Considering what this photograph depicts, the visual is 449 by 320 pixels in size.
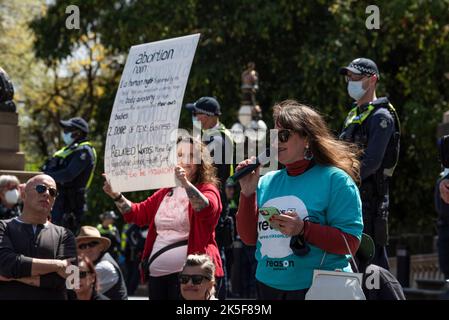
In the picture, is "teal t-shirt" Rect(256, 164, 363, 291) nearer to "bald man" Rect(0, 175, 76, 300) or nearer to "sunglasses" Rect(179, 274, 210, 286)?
"sunglasses" Rect(179, 274, 210, 286)

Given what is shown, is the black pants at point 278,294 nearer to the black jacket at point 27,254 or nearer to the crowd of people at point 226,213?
the crowd of people at point 226,213

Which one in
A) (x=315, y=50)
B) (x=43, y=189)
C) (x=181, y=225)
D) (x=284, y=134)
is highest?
(x=315, y=50)

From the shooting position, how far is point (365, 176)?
8109 mm

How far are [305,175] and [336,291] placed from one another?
2.45 ft

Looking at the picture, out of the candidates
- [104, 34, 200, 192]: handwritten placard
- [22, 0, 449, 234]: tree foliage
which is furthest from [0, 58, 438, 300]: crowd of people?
[22, 0, 449, 234]: tree foliage

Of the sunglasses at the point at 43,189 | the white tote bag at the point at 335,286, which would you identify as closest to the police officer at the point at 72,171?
the sunglasses at the point at 43,189

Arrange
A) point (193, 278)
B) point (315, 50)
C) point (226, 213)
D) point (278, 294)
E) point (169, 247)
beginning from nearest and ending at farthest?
point (278, 294) < point (193, 278) < point (169, 247) < point (226, 213) < point (315, 50)

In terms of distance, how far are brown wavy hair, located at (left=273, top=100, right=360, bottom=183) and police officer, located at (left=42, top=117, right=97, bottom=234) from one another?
19.6 feet

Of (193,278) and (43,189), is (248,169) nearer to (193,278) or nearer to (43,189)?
(193,278)

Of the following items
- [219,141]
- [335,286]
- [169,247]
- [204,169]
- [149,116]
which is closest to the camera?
[335,286]

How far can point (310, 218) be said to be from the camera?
557 cm

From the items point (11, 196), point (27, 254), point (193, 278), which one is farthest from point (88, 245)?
point (193, 278)

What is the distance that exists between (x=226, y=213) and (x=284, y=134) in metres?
3.82

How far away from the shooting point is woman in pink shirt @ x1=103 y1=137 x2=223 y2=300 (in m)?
7.66
